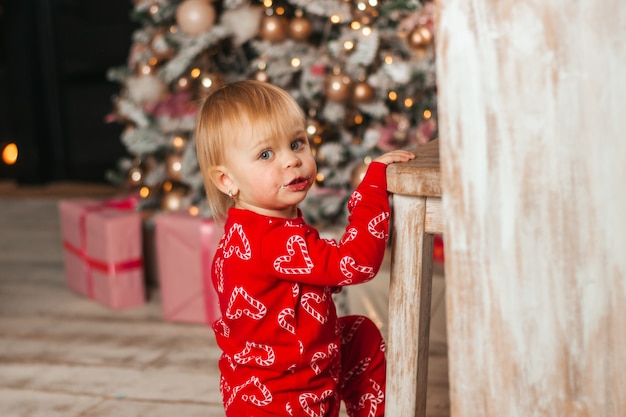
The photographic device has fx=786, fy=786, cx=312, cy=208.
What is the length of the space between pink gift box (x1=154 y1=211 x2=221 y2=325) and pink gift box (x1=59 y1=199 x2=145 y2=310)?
0.43 feet

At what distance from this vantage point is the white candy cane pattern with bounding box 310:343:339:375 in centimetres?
114

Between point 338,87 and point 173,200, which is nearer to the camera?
point 338,87

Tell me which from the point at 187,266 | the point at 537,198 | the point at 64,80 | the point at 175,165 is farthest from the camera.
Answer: the point at 64,80

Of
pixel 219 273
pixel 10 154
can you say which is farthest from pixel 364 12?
pixel 10 154

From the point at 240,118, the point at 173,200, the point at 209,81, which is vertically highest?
the point at 209,81

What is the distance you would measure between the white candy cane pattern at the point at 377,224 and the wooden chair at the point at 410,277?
0.03m

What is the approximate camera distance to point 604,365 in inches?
32.3

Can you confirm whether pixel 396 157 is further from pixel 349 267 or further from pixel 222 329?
pixel 222 329

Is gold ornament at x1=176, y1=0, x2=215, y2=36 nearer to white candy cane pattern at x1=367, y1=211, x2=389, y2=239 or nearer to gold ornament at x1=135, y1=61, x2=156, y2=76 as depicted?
gold ornament at x1=135, y1=61, x2=156, y2=76

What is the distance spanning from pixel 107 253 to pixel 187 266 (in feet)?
0.93

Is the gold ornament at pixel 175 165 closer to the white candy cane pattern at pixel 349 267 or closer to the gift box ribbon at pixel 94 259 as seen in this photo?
the gift box ribbon at pixel 94 259

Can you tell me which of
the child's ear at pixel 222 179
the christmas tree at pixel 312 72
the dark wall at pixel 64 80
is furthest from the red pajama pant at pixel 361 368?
the dark wall at pixel 64 80

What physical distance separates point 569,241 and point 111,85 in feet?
11.6

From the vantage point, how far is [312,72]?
2.22 metres
